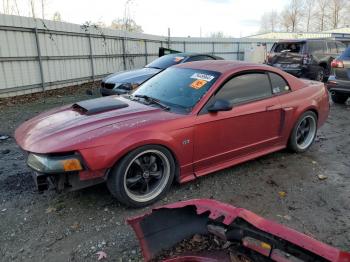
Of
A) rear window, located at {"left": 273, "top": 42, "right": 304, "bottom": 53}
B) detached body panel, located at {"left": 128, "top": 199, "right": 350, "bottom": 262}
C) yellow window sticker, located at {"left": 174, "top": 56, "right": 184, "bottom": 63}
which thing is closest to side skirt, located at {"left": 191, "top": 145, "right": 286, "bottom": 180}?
detached body panel, located at {"left": 128, "top": 199, "right": 350, "bottom": 262}

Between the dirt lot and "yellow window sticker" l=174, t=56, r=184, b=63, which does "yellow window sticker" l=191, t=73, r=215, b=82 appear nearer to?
the dirt lot

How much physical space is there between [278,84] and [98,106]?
2.60m

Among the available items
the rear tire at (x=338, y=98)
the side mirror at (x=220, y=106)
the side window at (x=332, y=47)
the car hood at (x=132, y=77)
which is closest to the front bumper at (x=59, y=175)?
the side mirror at (x=220, y=106)

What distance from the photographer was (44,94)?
10.6 meters

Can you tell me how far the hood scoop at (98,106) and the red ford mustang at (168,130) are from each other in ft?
0.04

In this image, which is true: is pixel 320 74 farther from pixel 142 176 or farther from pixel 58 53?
pixel 142 176

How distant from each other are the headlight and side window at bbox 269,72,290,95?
2946 mm

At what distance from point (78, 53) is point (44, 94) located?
2705 mm

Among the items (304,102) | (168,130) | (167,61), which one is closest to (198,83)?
(168,130)

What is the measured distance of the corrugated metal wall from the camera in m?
9.75

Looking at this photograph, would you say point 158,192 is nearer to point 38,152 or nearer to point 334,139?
point 38,152

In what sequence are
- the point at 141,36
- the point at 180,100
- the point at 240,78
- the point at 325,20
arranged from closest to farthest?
the point at 180,100 < the point at 240,78 < the point at 141,36 < the point at 325,20

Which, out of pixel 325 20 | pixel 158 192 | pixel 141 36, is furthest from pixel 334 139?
pixel 325 20

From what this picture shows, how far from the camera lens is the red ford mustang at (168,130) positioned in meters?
3.13
